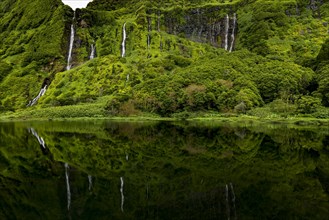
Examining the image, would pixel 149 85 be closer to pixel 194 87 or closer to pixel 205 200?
pixel 194 87

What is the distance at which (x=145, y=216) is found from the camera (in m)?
15.6

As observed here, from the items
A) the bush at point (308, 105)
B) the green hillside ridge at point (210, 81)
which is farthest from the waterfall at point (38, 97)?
the bush at point (308, 105)

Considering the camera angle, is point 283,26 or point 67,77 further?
point 283,26

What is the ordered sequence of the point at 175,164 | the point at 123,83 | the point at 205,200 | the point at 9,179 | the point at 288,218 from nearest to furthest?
the point at 288,218, the point at 205,200, the point at 9,179, the point at 175,164, the point at 123,83

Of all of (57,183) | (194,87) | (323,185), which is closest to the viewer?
(323,185)

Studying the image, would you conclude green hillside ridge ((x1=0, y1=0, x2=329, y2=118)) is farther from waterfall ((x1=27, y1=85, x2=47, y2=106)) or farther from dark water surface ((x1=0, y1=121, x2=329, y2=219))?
dark water surface ((x1=0, y1=121, x2=329, y2=219))

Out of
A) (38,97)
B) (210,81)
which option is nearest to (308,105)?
(210,81)

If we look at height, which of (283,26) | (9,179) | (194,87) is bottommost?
(9,179)

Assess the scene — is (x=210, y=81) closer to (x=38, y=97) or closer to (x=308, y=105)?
(x=308, y=105)

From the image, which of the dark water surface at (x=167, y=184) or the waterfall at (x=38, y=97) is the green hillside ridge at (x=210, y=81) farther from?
the dark water surface at (x=167, y=184)

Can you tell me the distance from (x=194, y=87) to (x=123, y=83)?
4451 cm

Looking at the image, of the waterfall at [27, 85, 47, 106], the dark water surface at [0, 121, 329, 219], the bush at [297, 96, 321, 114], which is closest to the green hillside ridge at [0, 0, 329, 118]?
the bush at [297, 96, 321, 114]

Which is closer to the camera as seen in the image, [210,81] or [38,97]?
[210,81]

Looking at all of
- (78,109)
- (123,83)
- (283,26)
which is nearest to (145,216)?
(78,109)
